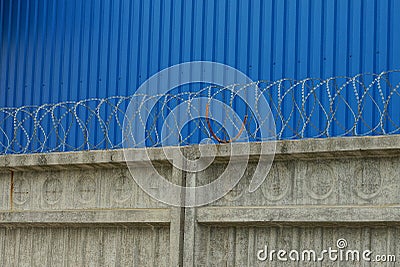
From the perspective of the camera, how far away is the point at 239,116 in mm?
9055

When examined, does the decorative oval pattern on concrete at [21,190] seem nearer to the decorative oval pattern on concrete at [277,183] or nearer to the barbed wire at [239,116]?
the barbed wire at [239,116]

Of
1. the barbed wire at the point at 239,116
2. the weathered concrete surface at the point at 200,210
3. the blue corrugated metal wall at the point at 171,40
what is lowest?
the weathered concrete surface at the point at 200,210

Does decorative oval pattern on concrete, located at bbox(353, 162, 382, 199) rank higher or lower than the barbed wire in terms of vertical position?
lower

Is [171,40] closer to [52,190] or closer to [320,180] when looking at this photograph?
[52,190]

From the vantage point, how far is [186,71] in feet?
31.7

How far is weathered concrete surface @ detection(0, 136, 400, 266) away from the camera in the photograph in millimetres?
6340

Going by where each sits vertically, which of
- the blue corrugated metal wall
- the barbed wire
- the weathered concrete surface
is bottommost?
the weathered concrete surface

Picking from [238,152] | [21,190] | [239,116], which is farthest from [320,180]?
[21,190]

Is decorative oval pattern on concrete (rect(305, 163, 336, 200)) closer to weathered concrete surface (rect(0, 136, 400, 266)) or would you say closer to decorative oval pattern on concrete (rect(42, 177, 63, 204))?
weathered concrete surface (rect(0, 136, 400, 266))

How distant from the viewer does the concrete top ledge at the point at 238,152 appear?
6266mm

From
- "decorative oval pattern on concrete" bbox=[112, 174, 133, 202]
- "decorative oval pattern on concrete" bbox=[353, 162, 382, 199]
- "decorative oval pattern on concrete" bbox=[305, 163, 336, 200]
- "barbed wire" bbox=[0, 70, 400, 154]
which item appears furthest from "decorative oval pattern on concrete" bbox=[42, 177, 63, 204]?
"decorative oval pattern on concrete" bbox=[353, 162, 382, 199]

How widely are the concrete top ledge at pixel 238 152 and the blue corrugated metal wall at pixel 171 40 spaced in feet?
7.01

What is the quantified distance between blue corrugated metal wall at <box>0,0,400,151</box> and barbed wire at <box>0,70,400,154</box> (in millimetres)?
193

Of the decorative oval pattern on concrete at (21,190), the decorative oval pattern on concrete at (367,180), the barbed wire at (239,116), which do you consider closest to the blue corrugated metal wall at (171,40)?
the barbed wire at (239,116)
